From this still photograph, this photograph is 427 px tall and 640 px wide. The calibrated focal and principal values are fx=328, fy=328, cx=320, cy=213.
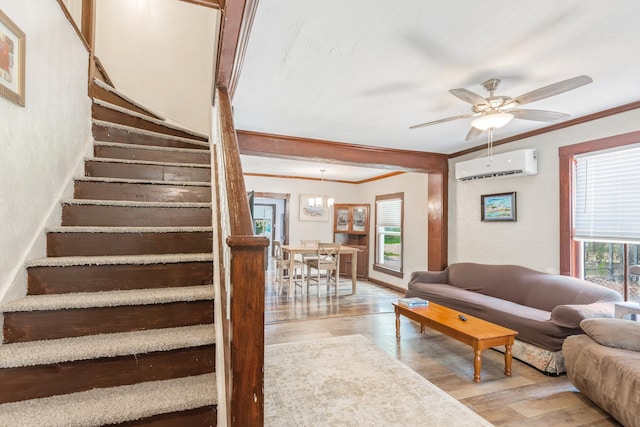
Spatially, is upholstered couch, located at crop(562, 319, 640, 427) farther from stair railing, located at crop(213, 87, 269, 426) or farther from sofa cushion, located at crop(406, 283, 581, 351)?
stair railing, located at crop(213, 87, 269, 426)

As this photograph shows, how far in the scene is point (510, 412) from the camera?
87.2 inches

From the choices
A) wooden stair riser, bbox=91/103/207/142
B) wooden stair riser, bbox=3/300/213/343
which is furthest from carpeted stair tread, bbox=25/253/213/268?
wooden stair riser, bbox=91/103/207/142

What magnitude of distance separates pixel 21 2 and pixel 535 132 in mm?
4550

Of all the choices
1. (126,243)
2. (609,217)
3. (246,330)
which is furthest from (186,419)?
(609,217)

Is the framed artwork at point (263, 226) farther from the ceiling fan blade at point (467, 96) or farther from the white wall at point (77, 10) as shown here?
the ceiling fan blade at point (467, 96)

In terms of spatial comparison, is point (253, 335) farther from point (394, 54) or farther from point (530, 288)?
point (530, 288)

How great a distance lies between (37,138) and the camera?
167cm

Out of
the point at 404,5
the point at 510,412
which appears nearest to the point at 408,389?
the point at 510,412

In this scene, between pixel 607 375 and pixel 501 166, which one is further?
pixel 501 166

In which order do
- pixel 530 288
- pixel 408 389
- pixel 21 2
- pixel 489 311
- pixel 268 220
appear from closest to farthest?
pixel 21 2 → pixel 408 389 → pixel 489 311 → pixel 530 288 → pixel 268 220

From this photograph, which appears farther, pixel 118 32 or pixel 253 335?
pixel 118 32

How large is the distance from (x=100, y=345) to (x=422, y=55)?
245 centimetres

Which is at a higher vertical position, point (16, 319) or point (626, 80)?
point (626, 80)

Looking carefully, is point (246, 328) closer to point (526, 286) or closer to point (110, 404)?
point (110, 404)
